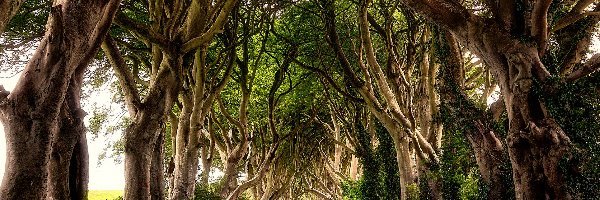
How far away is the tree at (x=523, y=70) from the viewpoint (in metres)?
7.22

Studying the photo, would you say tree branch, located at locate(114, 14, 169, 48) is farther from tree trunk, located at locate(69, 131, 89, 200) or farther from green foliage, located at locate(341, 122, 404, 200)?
green foliage, located at locate(341, 122, 404, 200)

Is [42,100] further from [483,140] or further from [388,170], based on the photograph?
[388,170]

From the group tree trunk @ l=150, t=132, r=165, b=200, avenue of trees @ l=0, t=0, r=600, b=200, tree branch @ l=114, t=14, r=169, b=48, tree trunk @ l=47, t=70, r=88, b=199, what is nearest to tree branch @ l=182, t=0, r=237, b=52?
avenue of trees @ l=0, t=0, r=600, b=200

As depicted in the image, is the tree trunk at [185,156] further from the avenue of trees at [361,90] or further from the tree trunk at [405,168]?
the tree trunk at [405,168]

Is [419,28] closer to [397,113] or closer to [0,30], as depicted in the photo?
[397,113]

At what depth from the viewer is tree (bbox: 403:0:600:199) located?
7219 millimetres

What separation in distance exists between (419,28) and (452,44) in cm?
485

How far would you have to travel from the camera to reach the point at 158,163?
8.91 meters

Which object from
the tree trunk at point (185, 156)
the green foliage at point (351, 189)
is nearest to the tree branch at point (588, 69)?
the tree trunk at point (185, 156)

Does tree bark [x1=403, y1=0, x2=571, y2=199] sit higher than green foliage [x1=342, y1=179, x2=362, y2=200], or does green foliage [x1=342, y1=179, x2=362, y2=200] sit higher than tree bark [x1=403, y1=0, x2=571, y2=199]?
tree bark [x1=403, y1=0, x2=571, y2=199]

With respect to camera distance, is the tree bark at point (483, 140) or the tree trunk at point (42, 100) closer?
the tree trunk at point (42, 100)

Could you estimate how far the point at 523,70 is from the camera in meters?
7.60

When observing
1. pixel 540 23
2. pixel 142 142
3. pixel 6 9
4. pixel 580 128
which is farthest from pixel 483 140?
pixel 6 9

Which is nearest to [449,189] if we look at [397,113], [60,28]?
[397,113]
